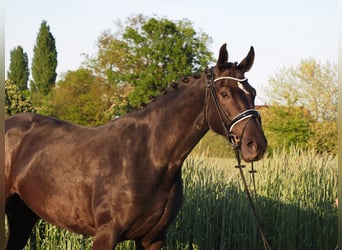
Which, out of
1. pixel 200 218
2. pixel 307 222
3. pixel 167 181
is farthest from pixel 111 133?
pixel 307 222

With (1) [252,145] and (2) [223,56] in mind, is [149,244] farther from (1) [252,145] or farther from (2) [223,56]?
(2) [223,56]

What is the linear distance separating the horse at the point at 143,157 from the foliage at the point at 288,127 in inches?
524

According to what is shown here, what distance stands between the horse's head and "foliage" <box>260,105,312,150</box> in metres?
13.5

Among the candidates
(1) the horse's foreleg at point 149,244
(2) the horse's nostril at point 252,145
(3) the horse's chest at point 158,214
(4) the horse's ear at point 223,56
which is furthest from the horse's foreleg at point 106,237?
(4) the horse's ear at point 223,56

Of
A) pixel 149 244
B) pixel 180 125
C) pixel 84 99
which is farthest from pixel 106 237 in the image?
pixel 84 99

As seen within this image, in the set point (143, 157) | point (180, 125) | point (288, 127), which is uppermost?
point (288, 127)

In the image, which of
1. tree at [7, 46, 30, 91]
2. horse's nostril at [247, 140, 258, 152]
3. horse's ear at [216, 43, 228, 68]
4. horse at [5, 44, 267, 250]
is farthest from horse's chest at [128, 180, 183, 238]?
tree at [7, 46, 30, 91]

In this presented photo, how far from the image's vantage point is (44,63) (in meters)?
54.3

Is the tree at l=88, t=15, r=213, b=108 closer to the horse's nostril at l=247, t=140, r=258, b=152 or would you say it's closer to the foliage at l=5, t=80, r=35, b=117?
the foliage at l=5, t=80, r=35, b=117

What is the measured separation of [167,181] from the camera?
11.1 feet

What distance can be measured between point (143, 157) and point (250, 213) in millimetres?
2886

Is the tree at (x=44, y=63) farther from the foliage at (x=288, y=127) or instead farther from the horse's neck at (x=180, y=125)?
the horse's neck at (x=180, y=125)

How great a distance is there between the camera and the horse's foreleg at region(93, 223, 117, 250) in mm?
3232

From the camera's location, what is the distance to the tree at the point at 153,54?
39.8 metres
